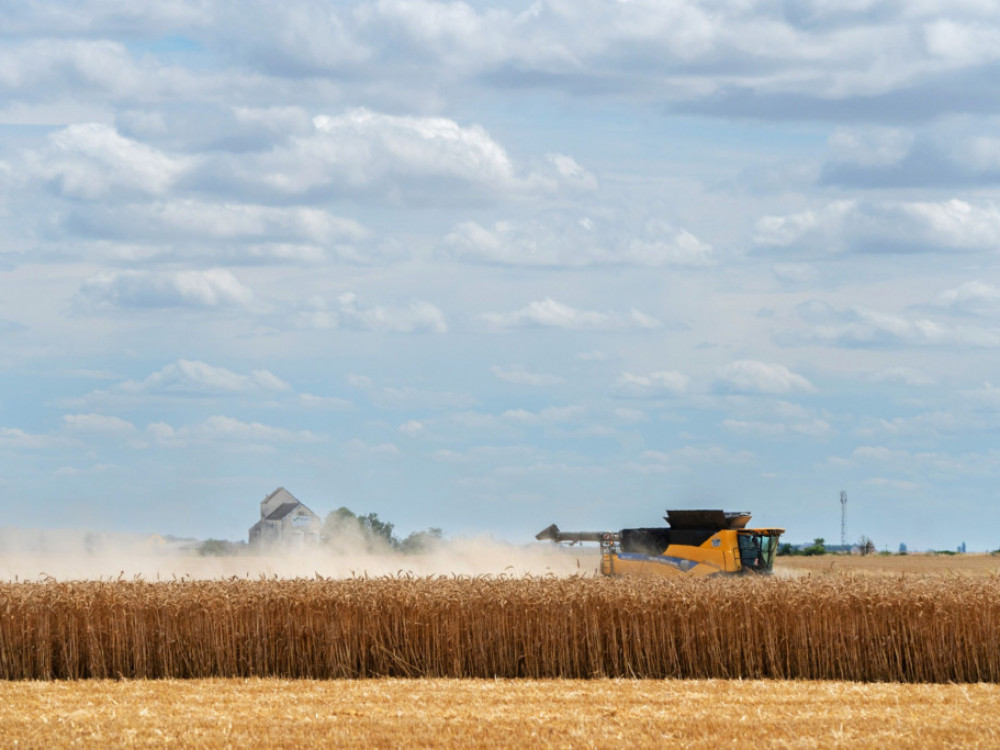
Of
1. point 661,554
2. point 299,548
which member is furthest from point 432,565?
point 661,554

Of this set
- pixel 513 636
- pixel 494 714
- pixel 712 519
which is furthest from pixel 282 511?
pixel 494 714

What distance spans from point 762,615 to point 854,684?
172cm

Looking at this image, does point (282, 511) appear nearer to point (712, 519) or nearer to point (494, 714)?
point (712, 519)

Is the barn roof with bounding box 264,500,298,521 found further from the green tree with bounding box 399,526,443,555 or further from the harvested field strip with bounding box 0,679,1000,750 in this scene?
the harvested field strip with bounding box 0,679,1000,750

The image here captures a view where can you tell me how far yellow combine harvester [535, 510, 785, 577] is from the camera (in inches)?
1267

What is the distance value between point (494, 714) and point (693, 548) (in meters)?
18.2

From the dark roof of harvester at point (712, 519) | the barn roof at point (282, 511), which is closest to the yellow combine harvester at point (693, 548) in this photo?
the dark roof of harvester at point (712, 519)

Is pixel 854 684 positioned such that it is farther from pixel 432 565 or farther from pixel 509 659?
pixel 432 565

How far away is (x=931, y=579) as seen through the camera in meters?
22.0

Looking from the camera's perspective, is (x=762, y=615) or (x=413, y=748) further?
(x=762, y=615)

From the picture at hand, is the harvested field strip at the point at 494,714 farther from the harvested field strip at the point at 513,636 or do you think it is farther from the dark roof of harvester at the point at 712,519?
the dark roof of harvester at the point at 712,519

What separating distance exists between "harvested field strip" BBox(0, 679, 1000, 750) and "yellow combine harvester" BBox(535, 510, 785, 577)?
13838mm

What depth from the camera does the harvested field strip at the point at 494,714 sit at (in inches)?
542

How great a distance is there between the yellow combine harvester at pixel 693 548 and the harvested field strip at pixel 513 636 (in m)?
11.7
